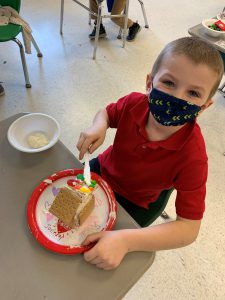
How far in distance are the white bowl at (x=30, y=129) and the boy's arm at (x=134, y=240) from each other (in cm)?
32

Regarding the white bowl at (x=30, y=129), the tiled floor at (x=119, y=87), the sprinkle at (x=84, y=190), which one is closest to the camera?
the sprinkle at (x=84, y=190)

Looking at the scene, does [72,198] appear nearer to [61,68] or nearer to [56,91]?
[56,91]

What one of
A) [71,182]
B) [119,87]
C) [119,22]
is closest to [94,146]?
[71,182]

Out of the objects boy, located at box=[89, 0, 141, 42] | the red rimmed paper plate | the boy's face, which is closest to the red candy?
the red rimmed paper plate

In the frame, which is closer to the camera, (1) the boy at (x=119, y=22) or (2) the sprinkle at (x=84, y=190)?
(2) the sprinkle at (x=84, y=190)

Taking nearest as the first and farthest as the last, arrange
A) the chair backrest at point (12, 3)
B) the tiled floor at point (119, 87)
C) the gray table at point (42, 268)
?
the gray table at point (42, 268) → the tiled floor at point (119, 87) → the chair backrest at point (12, 3)

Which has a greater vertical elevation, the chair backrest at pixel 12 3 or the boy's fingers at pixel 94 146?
the chair backrest at pixel 12 3

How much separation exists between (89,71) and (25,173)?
5.89 feet

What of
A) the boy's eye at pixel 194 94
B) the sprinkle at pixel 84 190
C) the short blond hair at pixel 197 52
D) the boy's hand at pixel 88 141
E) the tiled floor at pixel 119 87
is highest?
the short blond hair at pixel 197 52

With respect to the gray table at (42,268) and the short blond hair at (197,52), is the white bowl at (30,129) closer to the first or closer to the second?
the gray table at (42,268)

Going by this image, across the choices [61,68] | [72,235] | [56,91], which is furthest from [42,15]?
[72,235]

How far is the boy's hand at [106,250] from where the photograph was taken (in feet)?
2.02

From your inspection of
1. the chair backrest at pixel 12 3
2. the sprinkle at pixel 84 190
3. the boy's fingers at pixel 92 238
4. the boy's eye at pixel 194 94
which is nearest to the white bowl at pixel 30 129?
the sprinkle at pixel 84 190

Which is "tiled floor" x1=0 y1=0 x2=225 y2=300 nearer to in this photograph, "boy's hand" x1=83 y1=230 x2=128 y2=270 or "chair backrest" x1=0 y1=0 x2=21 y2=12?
"chair backrest" x1=0 y1=0 x2=21 y2=12
